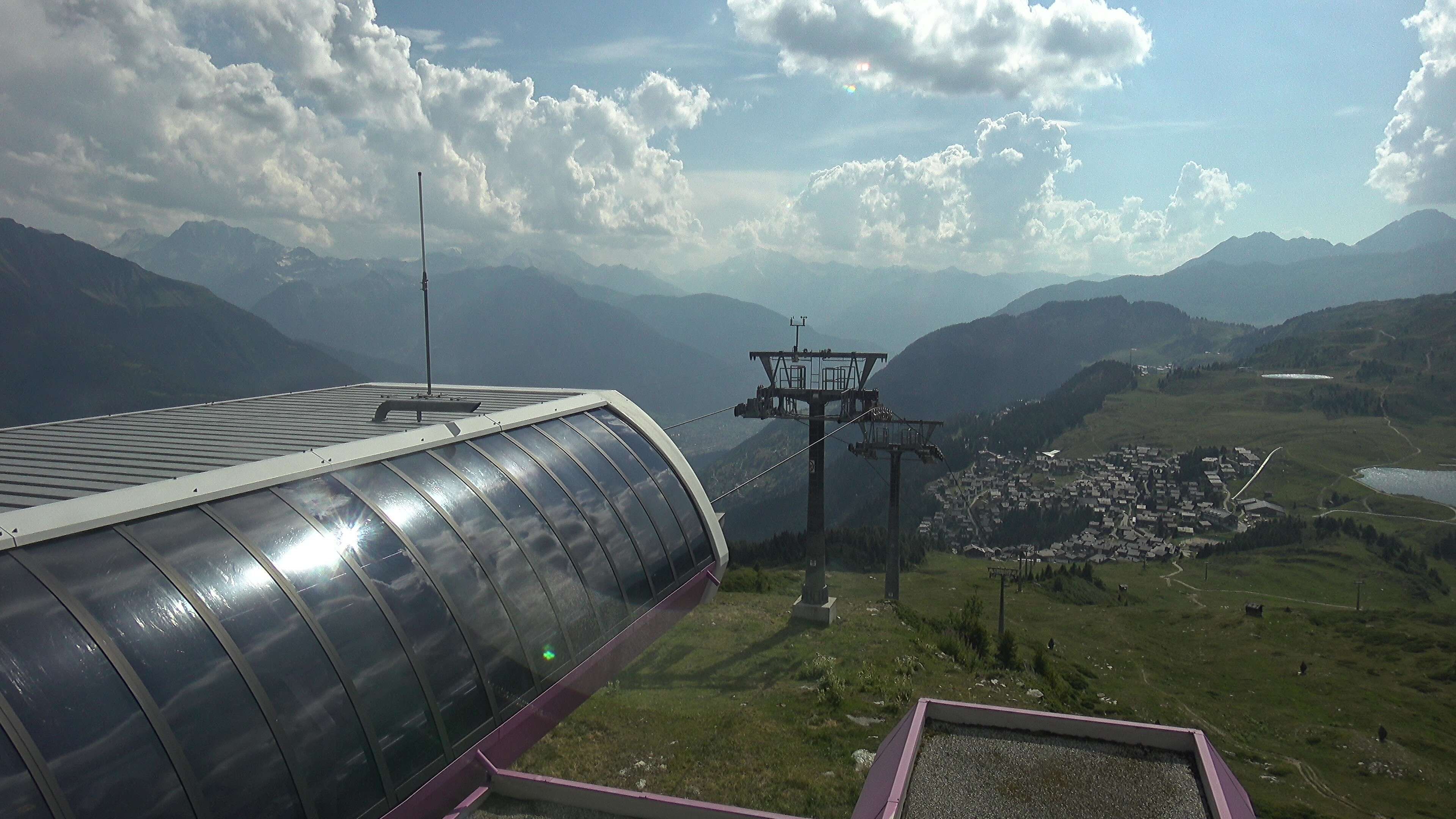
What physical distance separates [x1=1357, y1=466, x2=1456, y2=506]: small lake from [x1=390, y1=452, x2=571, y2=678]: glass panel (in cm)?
23484

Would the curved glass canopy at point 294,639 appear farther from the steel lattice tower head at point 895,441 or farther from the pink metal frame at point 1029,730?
the steel lattice tower head at point 895,441

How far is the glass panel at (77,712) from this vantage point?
7293mm

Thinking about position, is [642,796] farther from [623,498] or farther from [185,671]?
[623,498]

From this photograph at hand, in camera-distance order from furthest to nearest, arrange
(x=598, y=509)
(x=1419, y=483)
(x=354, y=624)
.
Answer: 1. (x=1419, y=483)
2. (x=598, y=509)
3. (x=354, y=624)

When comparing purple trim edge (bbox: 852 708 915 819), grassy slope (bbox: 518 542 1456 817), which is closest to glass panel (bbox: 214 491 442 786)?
purple trim edge (bbox: 852 708 915 819)

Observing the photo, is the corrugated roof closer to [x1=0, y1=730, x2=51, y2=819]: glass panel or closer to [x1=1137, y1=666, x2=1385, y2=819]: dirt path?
[x1=0, y1=730, x2=51, y2=819]: glass panel

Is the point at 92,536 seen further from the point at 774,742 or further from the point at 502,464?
the point at 774,742

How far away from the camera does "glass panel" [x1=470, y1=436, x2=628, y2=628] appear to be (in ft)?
50.8

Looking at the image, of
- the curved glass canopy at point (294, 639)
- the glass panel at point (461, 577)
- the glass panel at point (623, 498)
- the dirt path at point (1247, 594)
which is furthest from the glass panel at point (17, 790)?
the dirt path at point (1247, 594)

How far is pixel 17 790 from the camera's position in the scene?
272 inches

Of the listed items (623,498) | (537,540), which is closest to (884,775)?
(537,540)

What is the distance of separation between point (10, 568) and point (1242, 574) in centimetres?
16270

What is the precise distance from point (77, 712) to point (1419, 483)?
25335 centimetres

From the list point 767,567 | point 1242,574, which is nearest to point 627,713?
point 767,567
